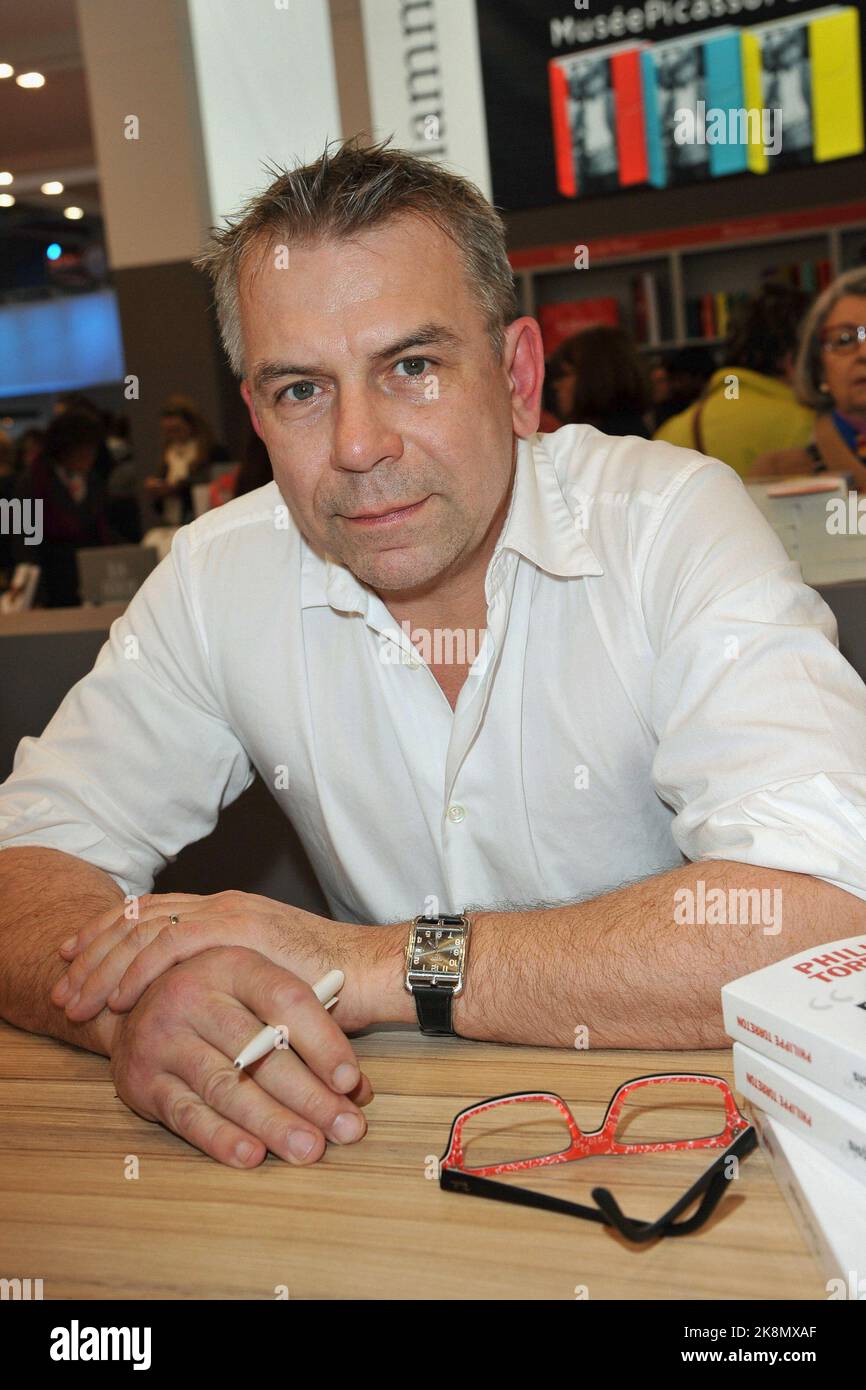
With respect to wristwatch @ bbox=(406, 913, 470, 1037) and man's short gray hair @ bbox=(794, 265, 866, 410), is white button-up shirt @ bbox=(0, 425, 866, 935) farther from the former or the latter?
man's short gray hair @ bbox=(794, 265, 866, 410)

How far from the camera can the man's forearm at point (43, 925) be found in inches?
41.3

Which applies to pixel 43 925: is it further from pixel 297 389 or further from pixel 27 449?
pixel 27 449

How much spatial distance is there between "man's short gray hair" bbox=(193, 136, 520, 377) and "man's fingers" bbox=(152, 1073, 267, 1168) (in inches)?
32.3

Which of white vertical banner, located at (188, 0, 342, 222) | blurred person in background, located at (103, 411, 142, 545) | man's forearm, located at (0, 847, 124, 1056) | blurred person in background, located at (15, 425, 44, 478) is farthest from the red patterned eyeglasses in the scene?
blurred person in background, located at (15, 425, 44, 478)

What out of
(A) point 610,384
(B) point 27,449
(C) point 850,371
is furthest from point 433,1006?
(B) point 27,449

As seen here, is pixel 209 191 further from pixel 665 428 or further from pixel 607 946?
pixel 607 946

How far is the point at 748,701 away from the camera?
1.10 metres

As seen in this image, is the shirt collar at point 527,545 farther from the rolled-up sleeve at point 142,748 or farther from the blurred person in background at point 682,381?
the blurred person in background at point 682,381

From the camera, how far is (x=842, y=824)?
999 mm

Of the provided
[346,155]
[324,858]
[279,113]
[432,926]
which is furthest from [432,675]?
[279,113]

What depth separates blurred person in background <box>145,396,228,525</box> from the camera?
5680 millimetres

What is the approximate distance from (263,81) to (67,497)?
227 cm

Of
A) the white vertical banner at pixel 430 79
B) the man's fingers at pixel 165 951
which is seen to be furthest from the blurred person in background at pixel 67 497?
the man's fingers at pixel 165 951

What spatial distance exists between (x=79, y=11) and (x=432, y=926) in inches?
241
